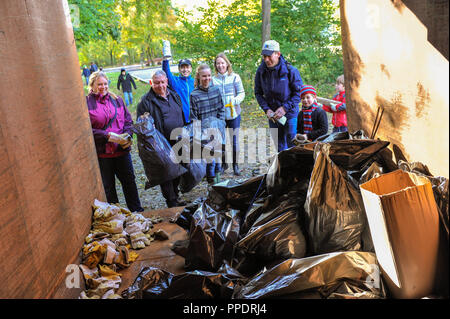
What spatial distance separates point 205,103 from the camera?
5.36m

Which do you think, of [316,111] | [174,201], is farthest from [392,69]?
[174,201]

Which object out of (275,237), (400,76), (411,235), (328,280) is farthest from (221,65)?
(411,235)

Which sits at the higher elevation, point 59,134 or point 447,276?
point 59,134

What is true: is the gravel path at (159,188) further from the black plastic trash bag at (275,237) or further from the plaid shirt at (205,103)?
the black plastic trash bag at (275,237)

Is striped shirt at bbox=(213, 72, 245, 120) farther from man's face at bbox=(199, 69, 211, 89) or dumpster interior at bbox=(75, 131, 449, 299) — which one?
dumpster interior at bbox=(75, 131, 449, 299)

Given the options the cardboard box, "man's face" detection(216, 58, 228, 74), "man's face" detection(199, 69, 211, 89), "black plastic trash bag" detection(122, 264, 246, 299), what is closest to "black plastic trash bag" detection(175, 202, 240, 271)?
"black plastic trash bag" detection(122, 264, 246, 299)

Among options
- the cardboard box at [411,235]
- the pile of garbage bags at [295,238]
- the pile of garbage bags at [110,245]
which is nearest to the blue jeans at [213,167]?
the pile of garbage bags at [110,245]

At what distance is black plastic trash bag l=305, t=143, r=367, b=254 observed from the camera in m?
2.04

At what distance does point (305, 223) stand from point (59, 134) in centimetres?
182

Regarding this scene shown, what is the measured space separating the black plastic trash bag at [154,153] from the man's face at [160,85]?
45cm

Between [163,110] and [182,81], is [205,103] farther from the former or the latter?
[182,81]

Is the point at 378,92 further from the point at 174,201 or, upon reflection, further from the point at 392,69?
the point at 174,201

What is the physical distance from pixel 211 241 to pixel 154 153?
2158 mm

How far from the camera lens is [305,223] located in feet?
7.26
